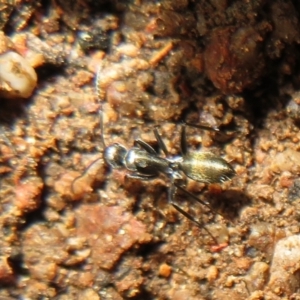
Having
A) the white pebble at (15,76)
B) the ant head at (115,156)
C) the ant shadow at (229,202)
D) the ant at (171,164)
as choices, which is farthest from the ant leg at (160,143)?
the white pebble at (15,76)

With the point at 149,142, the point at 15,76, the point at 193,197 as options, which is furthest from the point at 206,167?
the point at 15,76

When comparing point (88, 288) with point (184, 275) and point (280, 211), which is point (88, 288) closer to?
point (184, 275)

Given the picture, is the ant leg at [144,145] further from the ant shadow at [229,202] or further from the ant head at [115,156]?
the ant shadow at [229,202]

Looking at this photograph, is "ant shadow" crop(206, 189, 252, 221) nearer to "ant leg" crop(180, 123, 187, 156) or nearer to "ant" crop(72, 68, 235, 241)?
"ant" crop(72, 68, 235, 241)

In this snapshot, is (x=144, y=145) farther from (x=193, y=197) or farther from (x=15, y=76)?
(x=15, y=76)

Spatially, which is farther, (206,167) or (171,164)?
(171,164)

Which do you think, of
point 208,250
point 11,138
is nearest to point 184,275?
point 208,250
